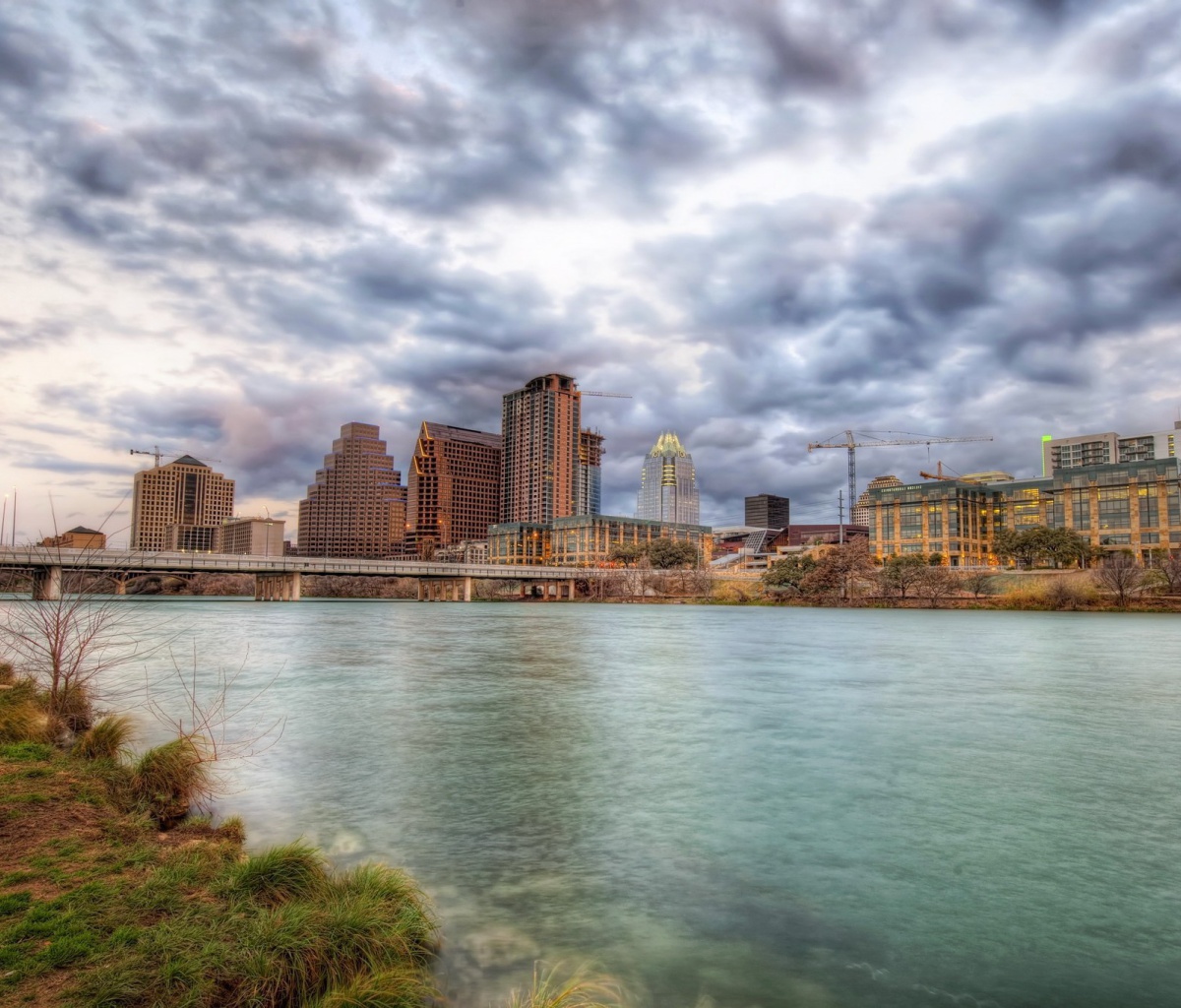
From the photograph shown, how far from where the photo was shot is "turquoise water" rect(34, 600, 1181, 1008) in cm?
895

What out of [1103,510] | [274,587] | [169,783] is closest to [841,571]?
[1103,510]

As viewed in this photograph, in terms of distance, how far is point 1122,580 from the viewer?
111 metres

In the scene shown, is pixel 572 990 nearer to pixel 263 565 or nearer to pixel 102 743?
pixel 102 743

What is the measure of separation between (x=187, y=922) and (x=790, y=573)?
494 feet

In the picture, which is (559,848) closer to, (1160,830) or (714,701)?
(1160,830)

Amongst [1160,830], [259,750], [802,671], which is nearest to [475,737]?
[259,750]

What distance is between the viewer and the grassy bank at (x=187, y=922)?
21.8ft

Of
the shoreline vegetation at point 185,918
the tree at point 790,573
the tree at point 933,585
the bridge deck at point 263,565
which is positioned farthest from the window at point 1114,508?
the shoreline vegetation at point 185,918

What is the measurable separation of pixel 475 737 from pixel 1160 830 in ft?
53.6

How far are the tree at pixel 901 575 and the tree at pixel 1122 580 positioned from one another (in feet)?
92.0

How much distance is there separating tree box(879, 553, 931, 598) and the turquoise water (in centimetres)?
10723

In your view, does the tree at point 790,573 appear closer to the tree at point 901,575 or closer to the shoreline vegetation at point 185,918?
the tree at point 901,575

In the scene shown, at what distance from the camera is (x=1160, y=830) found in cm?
1373

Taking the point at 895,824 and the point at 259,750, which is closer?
the point at 895,824
